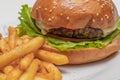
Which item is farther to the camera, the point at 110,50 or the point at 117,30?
the point at 117,30

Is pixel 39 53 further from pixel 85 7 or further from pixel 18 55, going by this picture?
pixel 85 7

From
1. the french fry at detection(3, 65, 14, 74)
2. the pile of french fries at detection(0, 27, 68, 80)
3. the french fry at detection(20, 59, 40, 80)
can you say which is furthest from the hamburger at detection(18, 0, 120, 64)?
the french fry at detection(3, 65, 14, 74)

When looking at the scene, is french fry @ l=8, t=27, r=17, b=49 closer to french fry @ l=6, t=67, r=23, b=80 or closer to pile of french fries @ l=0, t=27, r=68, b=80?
pile of french fries @ l=0, t=27, r=68, b=80

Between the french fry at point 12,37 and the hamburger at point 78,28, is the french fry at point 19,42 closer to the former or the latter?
the french fry at point 12,37

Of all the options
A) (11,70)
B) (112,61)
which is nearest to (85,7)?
(112,61)

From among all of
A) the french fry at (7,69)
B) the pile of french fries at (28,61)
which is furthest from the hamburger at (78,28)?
the french fry at (7,69)

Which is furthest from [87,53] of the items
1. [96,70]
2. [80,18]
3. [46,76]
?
[46,76]

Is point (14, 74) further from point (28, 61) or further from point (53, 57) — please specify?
point (53, 57)
